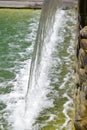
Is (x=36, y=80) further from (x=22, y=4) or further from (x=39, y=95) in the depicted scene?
(x=22, y=4)

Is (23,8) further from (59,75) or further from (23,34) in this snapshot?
(59,75)

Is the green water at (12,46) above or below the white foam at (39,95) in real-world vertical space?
above

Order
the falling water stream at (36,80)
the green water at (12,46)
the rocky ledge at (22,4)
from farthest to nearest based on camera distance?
the rocky ledge at (22,4) → the green water at (12,46) → the falling water stream at (36,80)

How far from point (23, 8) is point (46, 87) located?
10640mm

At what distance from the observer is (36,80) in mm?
6797

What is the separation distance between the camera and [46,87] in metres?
6.47

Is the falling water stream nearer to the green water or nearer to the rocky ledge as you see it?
the green water

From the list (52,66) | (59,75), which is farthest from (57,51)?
(59,75)

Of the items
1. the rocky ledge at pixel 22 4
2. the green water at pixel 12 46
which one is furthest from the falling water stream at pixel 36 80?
the rocky ledge at pixel 22 4

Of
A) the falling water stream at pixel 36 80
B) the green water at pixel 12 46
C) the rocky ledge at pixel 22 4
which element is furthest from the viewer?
the rocky ledge at pixel 22 4

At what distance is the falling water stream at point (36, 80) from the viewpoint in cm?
518

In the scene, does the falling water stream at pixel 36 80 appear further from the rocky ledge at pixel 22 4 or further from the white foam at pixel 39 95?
the rocky ledge at pixel 22 4

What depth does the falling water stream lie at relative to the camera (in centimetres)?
518

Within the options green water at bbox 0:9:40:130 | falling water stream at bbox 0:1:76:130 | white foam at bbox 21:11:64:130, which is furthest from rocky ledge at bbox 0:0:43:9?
white foam at bbox 21:11:64:130
